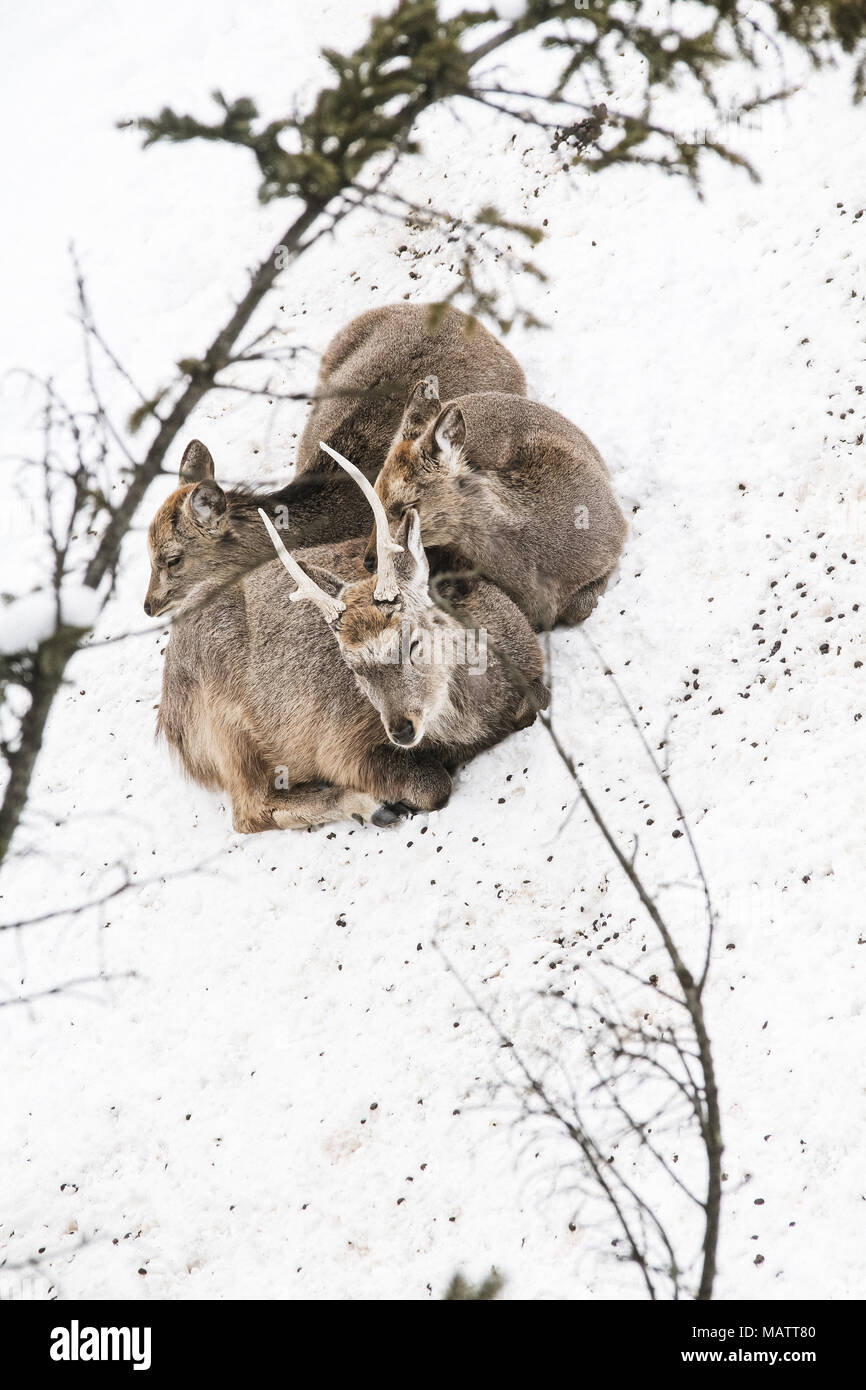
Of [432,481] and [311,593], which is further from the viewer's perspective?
[432,481]

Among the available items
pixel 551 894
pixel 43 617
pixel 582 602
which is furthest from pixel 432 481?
pixel 43 617

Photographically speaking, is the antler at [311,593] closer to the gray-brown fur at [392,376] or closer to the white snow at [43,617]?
the gray-brown fur at [392,376]

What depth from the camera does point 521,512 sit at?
7.54 m

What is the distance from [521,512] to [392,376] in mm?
1776

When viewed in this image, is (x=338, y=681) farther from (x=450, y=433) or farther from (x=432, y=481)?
(x=450, y=433)

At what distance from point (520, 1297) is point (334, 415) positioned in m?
6.15

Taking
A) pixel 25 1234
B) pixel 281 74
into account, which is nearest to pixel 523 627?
pixel 25 1234

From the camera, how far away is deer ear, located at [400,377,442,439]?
790cm

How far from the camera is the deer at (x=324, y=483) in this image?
8.15m

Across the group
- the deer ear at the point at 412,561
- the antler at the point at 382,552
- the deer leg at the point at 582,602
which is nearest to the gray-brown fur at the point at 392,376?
the deer ear at the point at 412,561

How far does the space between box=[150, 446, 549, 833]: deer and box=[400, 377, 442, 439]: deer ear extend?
991 millimetres

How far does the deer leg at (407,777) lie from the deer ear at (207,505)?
230 cm

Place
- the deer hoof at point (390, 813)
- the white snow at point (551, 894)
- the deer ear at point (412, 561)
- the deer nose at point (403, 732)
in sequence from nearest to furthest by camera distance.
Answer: the white snow at point (551, 894) → the deer nose at point (403, 732) → the deer ear at point (412, 561) → the deer hoof at point (390, 813)

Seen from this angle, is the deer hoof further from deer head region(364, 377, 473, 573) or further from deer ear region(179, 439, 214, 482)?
deer ear region(179, 439, 214, 482)
